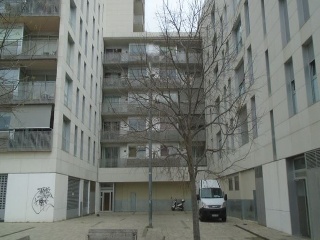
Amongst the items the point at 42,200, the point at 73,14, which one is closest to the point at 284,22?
the point at 42,200

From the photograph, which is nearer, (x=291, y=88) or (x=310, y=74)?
(x=310, y=74)

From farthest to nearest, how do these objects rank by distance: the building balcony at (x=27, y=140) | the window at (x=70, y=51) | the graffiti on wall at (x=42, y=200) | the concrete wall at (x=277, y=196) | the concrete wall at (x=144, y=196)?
the concrete wall at (x=144, y=196) < the window at (x=70, y=51) < the building balcony at (x=27, y=140) < the graffiti on wall at (x=42, y=200) < the concrete wall at (x=277, y=196)

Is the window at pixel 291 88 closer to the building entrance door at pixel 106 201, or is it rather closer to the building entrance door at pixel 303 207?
the building entrance door at pixel 303 207

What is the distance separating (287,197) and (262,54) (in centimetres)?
799

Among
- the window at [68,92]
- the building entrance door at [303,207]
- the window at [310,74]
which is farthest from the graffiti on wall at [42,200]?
the window at [310,74]

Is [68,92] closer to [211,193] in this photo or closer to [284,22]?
[211,193]

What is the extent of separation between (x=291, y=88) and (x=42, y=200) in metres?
17.0

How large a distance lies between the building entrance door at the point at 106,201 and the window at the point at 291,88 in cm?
3021

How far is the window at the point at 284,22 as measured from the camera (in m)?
17.6

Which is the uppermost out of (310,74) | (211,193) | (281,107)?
(310,74)

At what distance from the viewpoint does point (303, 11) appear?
15523 millimetres

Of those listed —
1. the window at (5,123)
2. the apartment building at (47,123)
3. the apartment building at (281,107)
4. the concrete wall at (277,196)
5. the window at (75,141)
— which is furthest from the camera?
the window at (75,141)

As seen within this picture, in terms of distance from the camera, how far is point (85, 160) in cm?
3538

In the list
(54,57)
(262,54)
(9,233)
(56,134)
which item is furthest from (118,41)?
(9,233)
